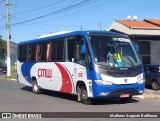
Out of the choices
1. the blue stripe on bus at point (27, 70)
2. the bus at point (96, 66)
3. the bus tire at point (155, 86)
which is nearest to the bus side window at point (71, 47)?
the bus at point (96, 66)

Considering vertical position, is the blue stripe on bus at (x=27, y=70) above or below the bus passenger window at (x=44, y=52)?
below

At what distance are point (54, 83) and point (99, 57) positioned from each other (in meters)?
4.18

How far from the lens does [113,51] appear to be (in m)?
15.8

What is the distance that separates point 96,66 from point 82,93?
161 cm

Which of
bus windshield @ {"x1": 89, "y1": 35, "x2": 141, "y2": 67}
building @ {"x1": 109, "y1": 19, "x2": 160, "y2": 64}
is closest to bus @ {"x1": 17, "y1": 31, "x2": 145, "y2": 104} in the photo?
bus windshield @ {"x1": 89, "y1": 35, "x2": 141, "y2": 67}

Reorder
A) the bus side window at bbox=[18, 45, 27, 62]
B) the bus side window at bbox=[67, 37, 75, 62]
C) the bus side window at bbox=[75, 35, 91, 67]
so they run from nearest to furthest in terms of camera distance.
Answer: the bus side window at bbox=[75, 35, 91, 67]
the bus side window at bbox=[67, 37, 75, 62]
the bus side window at bbox=[18, 45, 27, 62]

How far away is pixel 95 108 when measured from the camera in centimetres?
1446

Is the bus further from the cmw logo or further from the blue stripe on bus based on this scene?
the blue stripe on bus

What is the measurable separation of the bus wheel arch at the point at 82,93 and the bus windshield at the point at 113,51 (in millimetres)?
1453

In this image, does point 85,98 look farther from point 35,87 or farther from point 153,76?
point 153,76

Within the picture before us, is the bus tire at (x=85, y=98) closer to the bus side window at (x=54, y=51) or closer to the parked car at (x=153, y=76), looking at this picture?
the bus side window at (x=54, y=51)

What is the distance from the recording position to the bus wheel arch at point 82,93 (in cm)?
1582

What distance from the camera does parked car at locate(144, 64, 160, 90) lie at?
23.3 m

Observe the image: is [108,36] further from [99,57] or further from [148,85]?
[148,85]
